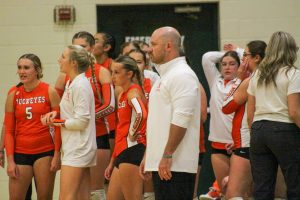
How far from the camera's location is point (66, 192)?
15.9 feet

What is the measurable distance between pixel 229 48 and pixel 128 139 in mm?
1902

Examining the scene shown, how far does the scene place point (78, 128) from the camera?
4.86 m

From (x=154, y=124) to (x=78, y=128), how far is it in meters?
0.98

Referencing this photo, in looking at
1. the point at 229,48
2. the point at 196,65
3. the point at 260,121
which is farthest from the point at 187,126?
the point at 196,65

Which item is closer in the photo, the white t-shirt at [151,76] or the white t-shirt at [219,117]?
the white t-shirt at [219,117]

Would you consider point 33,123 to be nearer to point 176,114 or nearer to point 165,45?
point 165,45

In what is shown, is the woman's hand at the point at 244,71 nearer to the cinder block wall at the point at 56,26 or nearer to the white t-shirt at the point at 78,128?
the white t-shirt at the point at 78,128

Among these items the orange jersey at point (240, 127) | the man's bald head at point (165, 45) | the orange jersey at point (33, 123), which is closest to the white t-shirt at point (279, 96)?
the orange jersey at point (240, 127)

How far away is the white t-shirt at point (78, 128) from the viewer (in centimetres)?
487

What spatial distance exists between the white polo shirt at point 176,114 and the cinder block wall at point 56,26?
12.6 ft

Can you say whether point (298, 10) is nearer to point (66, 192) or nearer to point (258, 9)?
point (258, 9)

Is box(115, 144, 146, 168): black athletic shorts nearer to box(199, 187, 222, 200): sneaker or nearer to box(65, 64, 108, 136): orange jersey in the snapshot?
box(65, 64, 108, 136): orange jersey

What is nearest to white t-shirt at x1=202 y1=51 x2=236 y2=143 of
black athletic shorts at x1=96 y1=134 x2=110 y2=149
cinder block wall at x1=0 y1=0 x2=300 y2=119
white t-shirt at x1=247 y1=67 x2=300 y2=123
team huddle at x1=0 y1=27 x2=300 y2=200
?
team huddle at x1=0 y1=27 x2=300 y2=200

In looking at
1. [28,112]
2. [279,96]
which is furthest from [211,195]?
[279,96]
